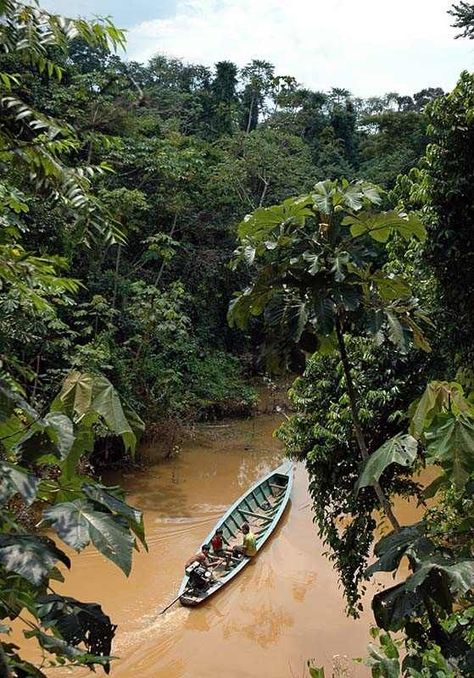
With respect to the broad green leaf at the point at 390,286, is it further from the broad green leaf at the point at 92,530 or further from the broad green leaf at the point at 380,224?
the broad green leaf at the point at 92,530

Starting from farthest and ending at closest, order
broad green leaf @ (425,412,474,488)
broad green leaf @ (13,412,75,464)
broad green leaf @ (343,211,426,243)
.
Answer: broad green leaf @ (343,211,426,243) → broad green leaf @ (425,412,474,488) → broad green leaf @ (13,412,75,464)

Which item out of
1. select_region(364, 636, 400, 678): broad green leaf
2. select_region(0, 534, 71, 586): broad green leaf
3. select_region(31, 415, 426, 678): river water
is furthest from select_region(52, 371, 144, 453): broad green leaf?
select_region(31, 415, 426, 678): river water

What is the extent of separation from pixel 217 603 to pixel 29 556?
254 inches

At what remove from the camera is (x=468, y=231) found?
194 inches

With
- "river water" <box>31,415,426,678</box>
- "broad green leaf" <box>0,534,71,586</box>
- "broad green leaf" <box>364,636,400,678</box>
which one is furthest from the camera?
"river water" <box>31,415,426,678</box>

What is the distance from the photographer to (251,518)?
28.3 feet

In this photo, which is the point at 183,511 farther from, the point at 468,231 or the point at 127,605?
the point at 468,231

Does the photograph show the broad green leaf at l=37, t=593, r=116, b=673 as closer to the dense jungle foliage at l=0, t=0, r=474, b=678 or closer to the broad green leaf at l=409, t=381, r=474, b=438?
the dense jungle foliage at l=0, t=0, r=474, b=678

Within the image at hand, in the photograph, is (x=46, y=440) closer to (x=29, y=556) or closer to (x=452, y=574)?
(x=29, y=556)

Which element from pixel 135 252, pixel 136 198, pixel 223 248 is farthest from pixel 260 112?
pixel 136 198

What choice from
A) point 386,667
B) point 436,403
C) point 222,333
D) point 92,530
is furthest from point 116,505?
point 222,333

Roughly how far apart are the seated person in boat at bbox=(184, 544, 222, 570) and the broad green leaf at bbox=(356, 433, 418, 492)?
5.41 m

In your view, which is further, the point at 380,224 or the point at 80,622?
the point at 380,224

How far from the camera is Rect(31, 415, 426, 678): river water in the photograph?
19.2ft
